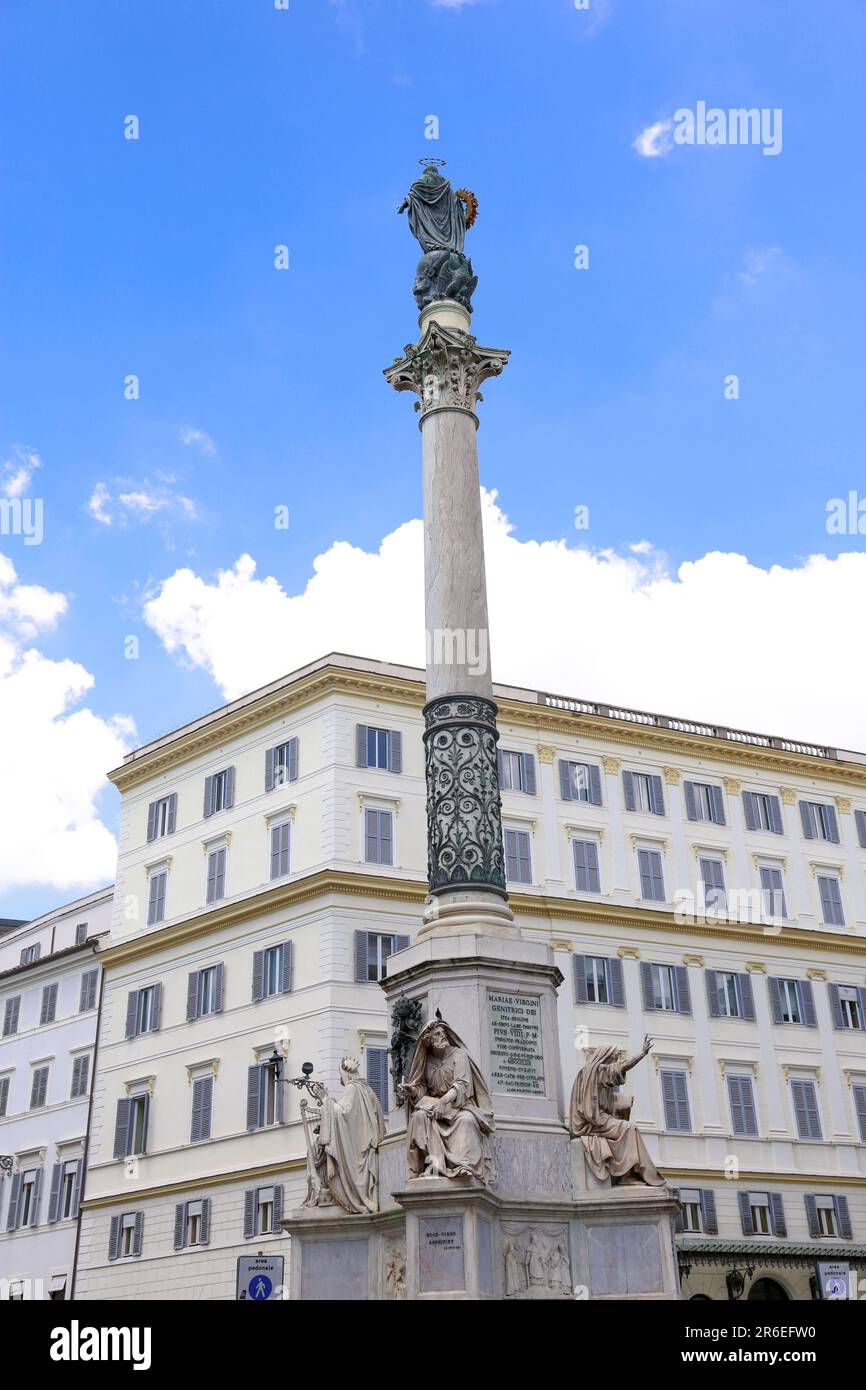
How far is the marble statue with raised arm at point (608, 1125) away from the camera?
1820cm

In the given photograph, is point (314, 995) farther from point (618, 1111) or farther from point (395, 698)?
point (618, 1111)

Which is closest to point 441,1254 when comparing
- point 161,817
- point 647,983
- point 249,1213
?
point 249,1213

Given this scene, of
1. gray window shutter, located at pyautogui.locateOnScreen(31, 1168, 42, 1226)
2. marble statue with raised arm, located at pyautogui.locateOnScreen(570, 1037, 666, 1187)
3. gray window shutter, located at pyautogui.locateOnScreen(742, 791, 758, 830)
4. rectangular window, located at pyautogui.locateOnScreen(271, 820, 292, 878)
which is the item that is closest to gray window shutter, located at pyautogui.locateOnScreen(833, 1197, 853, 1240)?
gray window shutter, located at pyautogui.locateOnScreen(742, 791, 758, 830)

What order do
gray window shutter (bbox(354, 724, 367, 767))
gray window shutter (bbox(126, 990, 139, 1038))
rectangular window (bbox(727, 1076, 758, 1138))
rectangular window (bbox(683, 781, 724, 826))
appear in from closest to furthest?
gray window shutter (bbox(354, 724, 367, 767)), rectangular window (bbox(727, 1076, 758, 1138)), gray window shutter (bbox(126, 990, 139, 1038)), rectangular window (bbox(683, 781, 724, 826))

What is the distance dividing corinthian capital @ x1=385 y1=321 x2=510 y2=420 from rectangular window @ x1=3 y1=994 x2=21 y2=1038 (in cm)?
4053

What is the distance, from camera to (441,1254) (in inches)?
650

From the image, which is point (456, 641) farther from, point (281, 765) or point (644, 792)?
point (644, 792)

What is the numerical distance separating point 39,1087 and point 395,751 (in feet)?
64.1

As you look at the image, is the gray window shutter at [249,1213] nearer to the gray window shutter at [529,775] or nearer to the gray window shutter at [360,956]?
the gray window shutter at [360,956]

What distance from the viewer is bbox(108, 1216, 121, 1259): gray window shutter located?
4525cm

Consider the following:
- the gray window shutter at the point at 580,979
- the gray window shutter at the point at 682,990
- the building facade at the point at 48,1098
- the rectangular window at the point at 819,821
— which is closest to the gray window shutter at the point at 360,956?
the gray window shutter at the point at 580,979

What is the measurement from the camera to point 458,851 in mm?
20938

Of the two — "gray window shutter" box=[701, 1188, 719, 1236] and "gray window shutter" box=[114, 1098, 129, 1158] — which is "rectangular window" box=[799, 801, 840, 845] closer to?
"gray window shutter" box=[701, 1188, 719, 1236]
